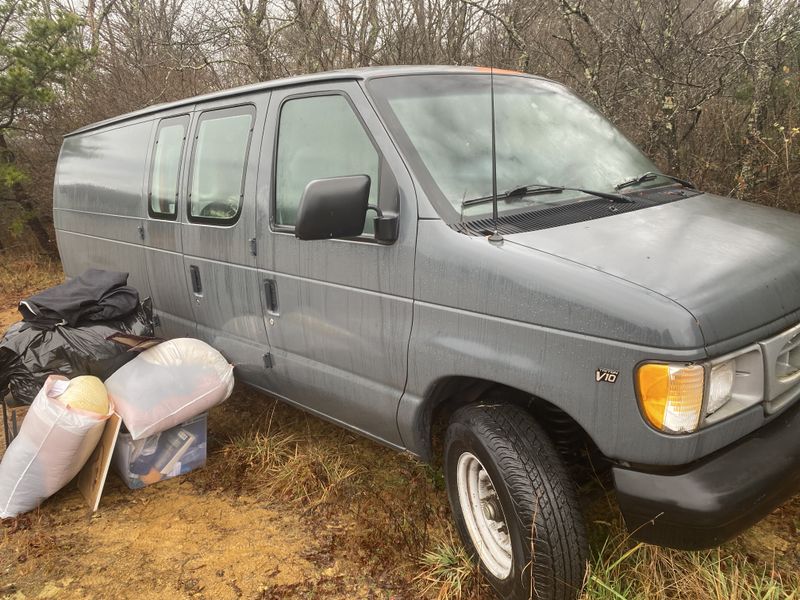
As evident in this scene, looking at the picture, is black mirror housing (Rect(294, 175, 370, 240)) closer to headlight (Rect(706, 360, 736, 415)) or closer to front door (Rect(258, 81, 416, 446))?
front door (Rect(258, 81, 416, 446))

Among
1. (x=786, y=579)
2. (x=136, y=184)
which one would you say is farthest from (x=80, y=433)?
(x=786, y=579)

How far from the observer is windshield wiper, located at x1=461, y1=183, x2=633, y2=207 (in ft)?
8.49

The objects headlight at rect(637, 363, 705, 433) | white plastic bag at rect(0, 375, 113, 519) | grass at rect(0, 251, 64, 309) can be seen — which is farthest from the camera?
grass at rect(0, 251, 64, 309)

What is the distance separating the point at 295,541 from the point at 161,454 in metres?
1.08

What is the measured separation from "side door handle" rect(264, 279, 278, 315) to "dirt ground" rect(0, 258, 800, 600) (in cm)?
92

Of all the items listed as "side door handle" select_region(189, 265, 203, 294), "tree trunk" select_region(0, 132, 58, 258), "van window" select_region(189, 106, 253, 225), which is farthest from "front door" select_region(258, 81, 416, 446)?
"tree trunk" select_region(0, 132, 58, 258)

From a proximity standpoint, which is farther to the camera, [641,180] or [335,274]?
[641,180]

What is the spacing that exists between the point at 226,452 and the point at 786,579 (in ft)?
9.89

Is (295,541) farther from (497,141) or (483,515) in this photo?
(497,141)

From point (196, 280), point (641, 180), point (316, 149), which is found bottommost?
point (196, 280)

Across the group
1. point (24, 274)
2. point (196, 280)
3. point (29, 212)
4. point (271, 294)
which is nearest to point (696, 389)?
point (271, 294)

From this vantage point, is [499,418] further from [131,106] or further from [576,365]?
[131,106]

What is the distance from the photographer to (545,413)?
2492 millimetres

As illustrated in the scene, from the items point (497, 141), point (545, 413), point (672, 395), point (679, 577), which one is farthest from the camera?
point (497, 141)
